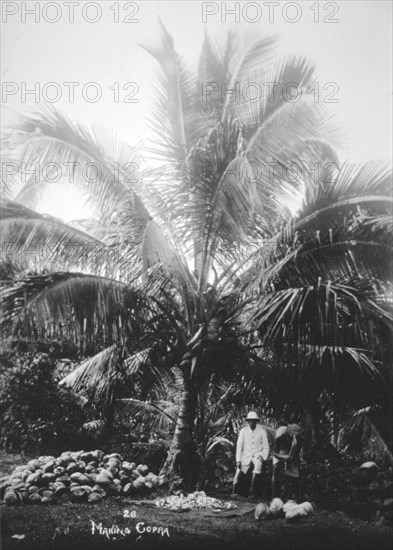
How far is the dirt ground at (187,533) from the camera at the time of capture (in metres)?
4.83

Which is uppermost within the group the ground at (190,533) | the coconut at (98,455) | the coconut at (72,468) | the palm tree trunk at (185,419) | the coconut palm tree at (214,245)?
the coconut palm tree at (214,245)

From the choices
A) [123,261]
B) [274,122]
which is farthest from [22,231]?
[274,122]

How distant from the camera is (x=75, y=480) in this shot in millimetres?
5828

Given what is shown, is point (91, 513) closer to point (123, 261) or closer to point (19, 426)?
point (19, 426)

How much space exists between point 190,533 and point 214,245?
317 cm

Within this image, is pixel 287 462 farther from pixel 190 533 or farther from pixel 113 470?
pixel 113 470

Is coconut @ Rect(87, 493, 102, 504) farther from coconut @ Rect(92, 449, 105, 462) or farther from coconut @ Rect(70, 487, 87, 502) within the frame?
coconut @ Rect(92, 449, 105, 462)

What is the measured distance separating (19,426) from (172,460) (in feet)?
7.36

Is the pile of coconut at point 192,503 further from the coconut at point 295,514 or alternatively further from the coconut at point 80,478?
the coconut at point 80,478

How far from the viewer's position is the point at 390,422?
5.46 meters

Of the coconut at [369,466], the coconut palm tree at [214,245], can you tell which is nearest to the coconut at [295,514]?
the coconut at [369,466]

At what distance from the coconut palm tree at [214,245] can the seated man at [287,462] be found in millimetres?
409

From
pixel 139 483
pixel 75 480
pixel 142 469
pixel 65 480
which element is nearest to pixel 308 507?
pixel 139 483

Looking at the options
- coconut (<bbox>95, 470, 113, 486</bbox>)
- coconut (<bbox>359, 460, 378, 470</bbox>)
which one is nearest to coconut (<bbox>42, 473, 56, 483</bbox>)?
coconut (<bbox>95, 470, 113, 486</bbox>)
